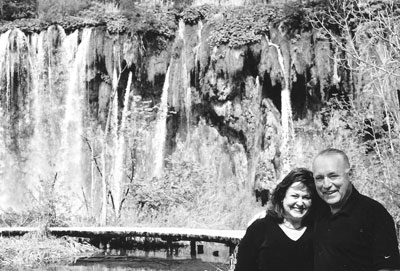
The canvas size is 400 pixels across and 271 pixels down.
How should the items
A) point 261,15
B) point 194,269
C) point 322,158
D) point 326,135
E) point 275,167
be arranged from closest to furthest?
1. point 322,158
2. point 194,269
3. point 326,135
4. point 275,167
5. point 261,15

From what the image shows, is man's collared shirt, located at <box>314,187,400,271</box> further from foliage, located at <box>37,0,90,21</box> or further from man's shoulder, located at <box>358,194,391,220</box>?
foliage, located at <box>37,0,90,21</box>

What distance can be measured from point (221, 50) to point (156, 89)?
276 centimetres

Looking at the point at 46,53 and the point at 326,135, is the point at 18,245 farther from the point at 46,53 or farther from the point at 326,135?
the point at 46,53

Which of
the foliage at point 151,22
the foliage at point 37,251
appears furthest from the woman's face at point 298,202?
the foliage at point 151,22

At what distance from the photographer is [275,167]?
61.6 ft

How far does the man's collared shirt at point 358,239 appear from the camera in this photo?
2.72 m

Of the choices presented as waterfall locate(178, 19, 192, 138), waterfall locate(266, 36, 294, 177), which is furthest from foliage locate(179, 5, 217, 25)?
waterfall locate(266, 36, 294, 177)

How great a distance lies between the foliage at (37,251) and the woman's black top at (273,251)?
357 inches

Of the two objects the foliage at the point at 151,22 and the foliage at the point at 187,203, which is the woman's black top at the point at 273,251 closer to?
the foliage at the point at 187,203

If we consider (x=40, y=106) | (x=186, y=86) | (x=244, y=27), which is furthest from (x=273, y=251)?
(x=40, y=106)

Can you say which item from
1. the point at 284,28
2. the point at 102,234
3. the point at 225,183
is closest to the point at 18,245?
the point at 102,234

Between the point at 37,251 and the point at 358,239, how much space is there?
10.0 meters

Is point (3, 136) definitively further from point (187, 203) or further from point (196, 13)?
point (187, 203)

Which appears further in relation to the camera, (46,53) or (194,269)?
(46,53)
